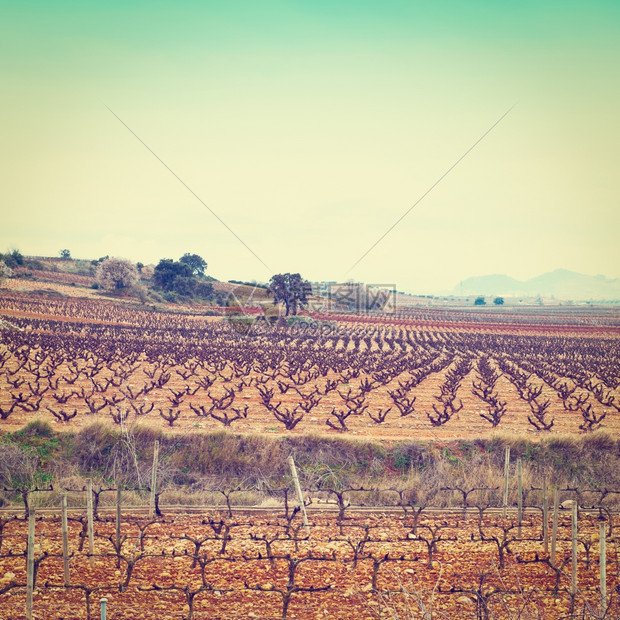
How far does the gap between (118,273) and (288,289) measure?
3180 cm

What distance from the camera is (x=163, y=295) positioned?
79125 mm

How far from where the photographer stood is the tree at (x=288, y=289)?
182ft

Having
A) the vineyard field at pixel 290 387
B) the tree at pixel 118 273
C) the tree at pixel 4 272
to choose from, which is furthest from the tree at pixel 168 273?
the vineyard field at pixel 290 387

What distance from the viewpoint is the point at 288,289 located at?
56.1 m

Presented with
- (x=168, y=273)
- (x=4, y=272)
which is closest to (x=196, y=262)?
(x=168, y=273)

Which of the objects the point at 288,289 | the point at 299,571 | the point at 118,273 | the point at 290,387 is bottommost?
the point at 299,571

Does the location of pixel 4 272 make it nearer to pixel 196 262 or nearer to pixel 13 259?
pixel 13 259

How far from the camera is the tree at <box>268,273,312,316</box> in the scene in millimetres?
55531

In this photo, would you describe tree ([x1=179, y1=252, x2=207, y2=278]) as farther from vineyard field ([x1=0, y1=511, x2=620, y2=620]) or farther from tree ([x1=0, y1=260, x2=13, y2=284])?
vineyard field ([x1=0, y1=511, x2=620, y2=620])

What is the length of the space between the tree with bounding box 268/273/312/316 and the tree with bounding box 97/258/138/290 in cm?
2829

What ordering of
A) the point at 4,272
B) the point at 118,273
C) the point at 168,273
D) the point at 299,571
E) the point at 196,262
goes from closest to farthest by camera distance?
the point at 299,571 → the point at 4,272 → the point at 118,273 → the point at 168,273 → the point at 196,262

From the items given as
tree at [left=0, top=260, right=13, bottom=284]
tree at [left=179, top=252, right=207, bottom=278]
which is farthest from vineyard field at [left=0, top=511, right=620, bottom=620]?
tree at [left=179, top=252, right=207, bottom=278]

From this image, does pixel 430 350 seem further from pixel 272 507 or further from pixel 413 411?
pixel 272 507

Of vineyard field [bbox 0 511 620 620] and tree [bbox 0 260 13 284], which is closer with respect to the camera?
vineyard field [bbox 0 511 620 620]
